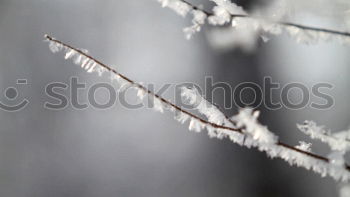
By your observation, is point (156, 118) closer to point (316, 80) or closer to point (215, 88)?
point (215, 88)
